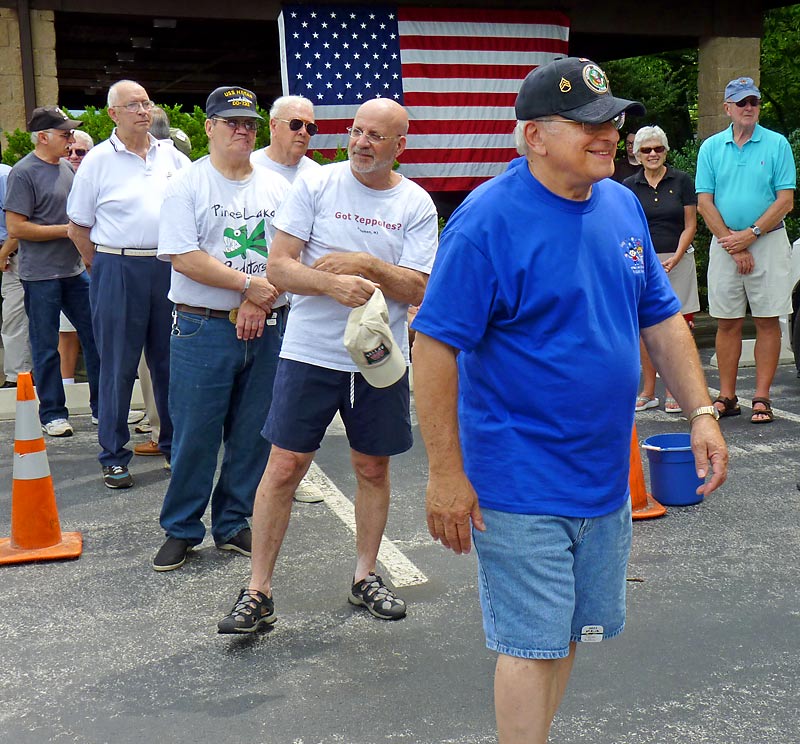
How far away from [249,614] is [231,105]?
221cm

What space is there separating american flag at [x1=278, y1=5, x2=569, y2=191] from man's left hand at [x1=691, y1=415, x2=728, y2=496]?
33.2 feet

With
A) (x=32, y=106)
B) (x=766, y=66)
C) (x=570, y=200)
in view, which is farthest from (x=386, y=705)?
(x=766, y=66)

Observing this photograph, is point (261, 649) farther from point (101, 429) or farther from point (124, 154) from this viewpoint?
point (124, 154)

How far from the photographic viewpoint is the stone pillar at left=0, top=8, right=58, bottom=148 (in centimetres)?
1157

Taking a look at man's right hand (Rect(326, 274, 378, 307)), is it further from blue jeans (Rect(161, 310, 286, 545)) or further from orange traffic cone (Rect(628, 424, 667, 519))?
orange traffic cone (Rect(628, 424, 667, 519))

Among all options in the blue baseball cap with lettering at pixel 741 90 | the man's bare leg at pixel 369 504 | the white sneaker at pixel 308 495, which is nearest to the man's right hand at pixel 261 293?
the man's bare leg at pixel 369 504

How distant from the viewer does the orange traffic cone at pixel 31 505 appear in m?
5.07

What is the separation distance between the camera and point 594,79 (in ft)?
8.59

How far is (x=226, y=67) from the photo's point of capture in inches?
775

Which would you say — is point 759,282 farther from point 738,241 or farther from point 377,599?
point 377,599

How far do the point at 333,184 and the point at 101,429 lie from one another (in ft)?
9.86

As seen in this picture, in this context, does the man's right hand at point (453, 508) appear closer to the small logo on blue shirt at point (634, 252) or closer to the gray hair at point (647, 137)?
the small logo on blue shirt at point (634, 252)

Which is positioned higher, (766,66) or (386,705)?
(766,66)

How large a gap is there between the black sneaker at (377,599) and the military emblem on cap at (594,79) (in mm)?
2327
